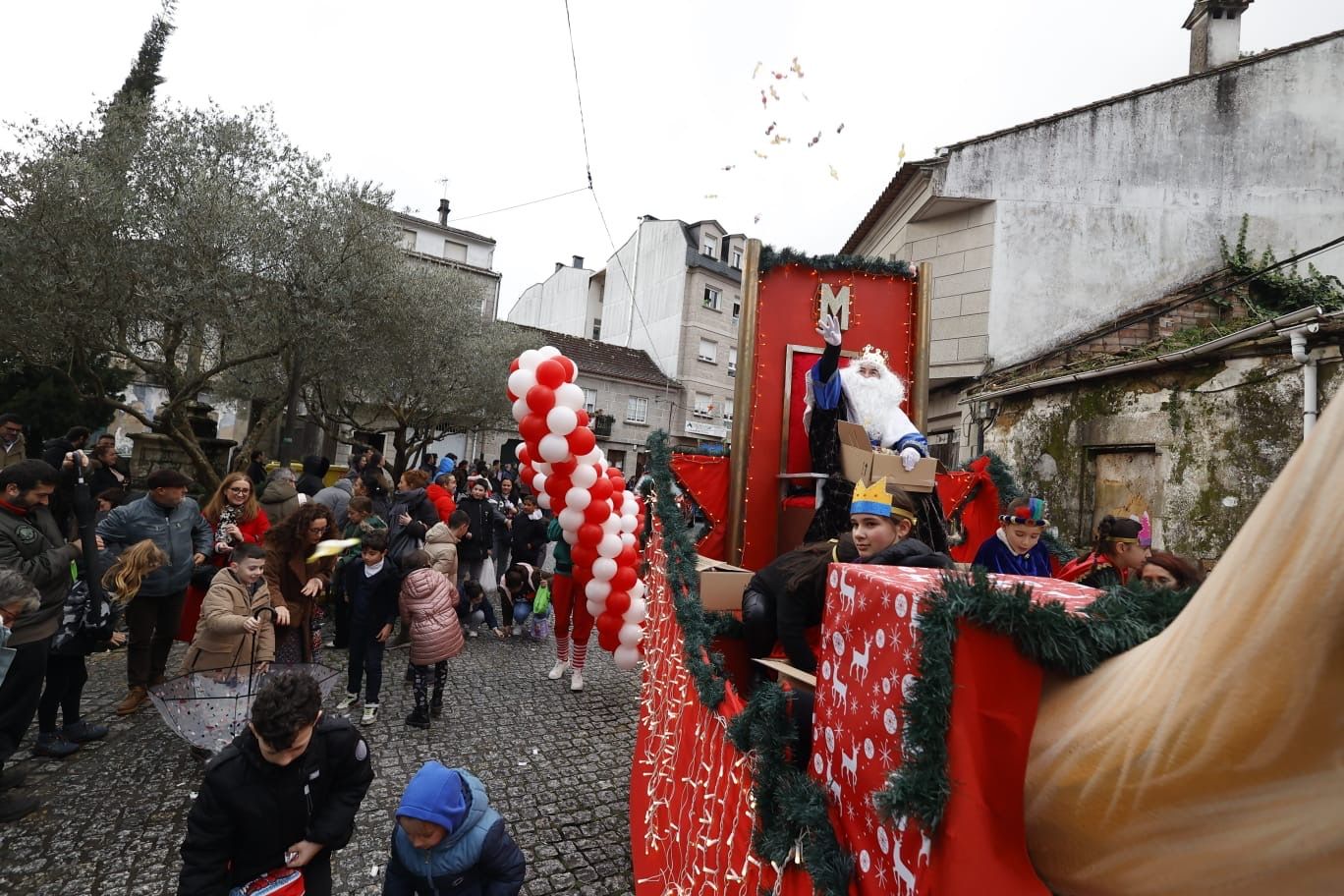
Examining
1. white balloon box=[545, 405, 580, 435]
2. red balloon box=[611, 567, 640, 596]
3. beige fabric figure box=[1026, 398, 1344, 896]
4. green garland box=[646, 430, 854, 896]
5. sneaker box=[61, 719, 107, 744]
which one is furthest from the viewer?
red balloon box=[611, 567, 640, 596]

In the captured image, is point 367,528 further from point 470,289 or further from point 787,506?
point 470,289

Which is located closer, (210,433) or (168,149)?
(168,149)

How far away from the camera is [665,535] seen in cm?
330

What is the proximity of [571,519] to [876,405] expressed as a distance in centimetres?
236

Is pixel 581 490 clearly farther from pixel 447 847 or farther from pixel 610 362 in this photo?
pixel 610 362

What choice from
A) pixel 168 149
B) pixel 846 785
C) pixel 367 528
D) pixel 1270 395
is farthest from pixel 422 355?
pixel 846 785

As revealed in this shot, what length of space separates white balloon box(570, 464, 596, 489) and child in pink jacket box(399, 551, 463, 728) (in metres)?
1.27

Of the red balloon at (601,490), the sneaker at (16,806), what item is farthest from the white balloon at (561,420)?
the sneaker at (16,806)

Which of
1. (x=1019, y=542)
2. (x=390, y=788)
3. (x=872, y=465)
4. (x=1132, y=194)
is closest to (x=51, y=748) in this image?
(x=390, y=788)

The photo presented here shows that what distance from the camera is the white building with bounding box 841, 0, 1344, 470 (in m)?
11.3

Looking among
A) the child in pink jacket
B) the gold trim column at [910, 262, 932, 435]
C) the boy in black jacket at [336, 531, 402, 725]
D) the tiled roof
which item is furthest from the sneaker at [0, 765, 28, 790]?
the tiled roof

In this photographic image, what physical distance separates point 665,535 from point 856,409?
2046mm

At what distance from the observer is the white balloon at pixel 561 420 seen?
4688mm

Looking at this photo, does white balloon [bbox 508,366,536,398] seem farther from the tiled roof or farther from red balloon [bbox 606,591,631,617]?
the tiled roof
